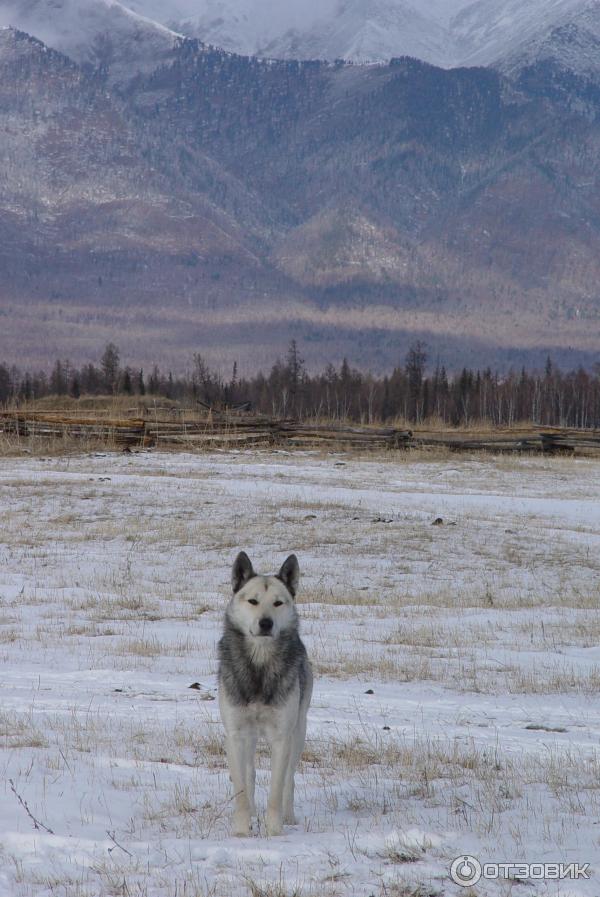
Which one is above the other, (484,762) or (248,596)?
(248,596)

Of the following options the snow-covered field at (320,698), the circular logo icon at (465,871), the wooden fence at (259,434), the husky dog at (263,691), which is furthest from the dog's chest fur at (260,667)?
the wooden fence at (259,434)

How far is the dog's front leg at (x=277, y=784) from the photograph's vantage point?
5.46 metres

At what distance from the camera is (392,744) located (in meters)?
7.66

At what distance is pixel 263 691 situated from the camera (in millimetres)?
5738

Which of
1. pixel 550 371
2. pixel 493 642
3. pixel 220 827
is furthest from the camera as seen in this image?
pixel 550 371

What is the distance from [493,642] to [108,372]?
4161 inches

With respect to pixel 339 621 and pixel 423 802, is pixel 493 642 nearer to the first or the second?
pixel 339 621

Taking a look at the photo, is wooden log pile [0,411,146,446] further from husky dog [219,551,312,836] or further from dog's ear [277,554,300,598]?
husky dog [219,551,312,836]

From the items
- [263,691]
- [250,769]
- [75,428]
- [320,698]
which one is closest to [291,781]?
[250,769]

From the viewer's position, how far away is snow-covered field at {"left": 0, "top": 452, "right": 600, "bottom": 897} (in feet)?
16.0

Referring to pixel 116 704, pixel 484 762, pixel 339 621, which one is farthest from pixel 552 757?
pixel 339 621

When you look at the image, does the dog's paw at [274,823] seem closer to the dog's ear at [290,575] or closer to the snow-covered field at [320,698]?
the snow-covered field at [320,698]

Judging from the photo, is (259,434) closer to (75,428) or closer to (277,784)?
(75,428)

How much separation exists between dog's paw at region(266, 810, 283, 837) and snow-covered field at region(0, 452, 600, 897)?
0.25ft
